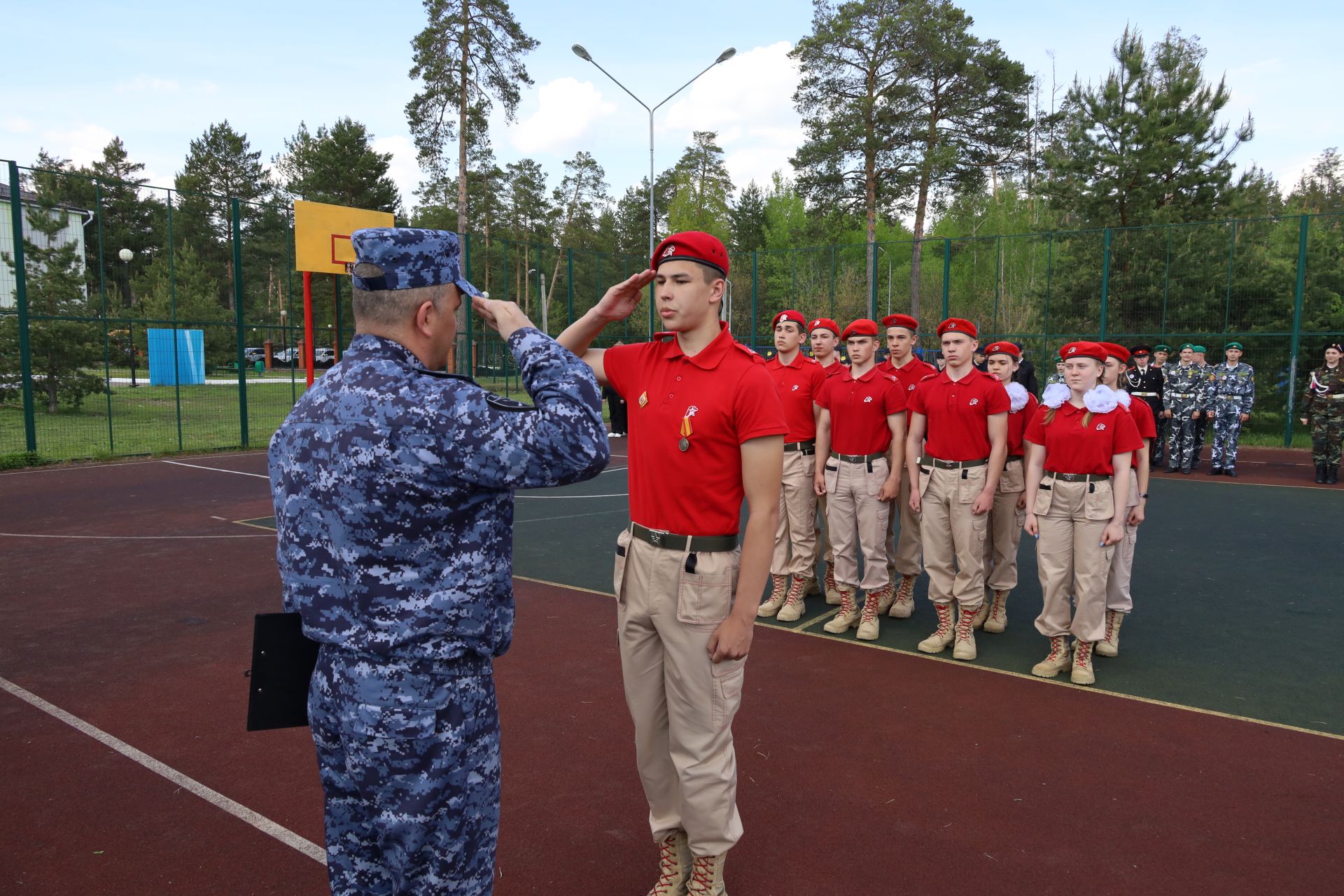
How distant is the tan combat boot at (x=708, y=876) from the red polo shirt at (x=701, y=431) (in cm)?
114

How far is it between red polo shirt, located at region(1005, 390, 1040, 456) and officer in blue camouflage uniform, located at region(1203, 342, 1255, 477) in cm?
1055

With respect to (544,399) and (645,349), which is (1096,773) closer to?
(645,349)

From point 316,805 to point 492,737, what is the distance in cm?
221

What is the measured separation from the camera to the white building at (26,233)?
14906 mm

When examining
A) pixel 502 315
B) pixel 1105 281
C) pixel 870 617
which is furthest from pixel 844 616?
pixel 1105 281

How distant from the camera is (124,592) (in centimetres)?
714

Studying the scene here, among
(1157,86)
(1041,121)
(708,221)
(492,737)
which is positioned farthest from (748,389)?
(708,221)

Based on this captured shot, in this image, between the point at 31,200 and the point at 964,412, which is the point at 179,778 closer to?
the point at 964,412

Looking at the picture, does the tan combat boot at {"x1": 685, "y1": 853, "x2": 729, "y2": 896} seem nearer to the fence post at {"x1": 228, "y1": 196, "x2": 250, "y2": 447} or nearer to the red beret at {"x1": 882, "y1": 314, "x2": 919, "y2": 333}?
the red beret at {"x1": 882, "y1": 314, "x2": 919, "y2": 333}

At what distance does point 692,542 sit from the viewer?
2975 mm

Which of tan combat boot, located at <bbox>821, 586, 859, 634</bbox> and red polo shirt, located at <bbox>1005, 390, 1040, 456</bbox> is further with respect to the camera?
red polo shirt, located at <bbox>1005, 390, 1040, 456</bbox>

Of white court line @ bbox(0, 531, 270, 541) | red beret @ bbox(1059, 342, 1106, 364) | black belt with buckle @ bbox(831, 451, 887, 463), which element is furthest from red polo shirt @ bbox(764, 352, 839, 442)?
white court line @ bbox(0, 531, 270, 541)

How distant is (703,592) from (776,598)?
3972 millimetres

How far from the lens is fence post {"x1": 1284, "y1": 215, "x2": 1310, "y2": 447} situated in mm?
17531
